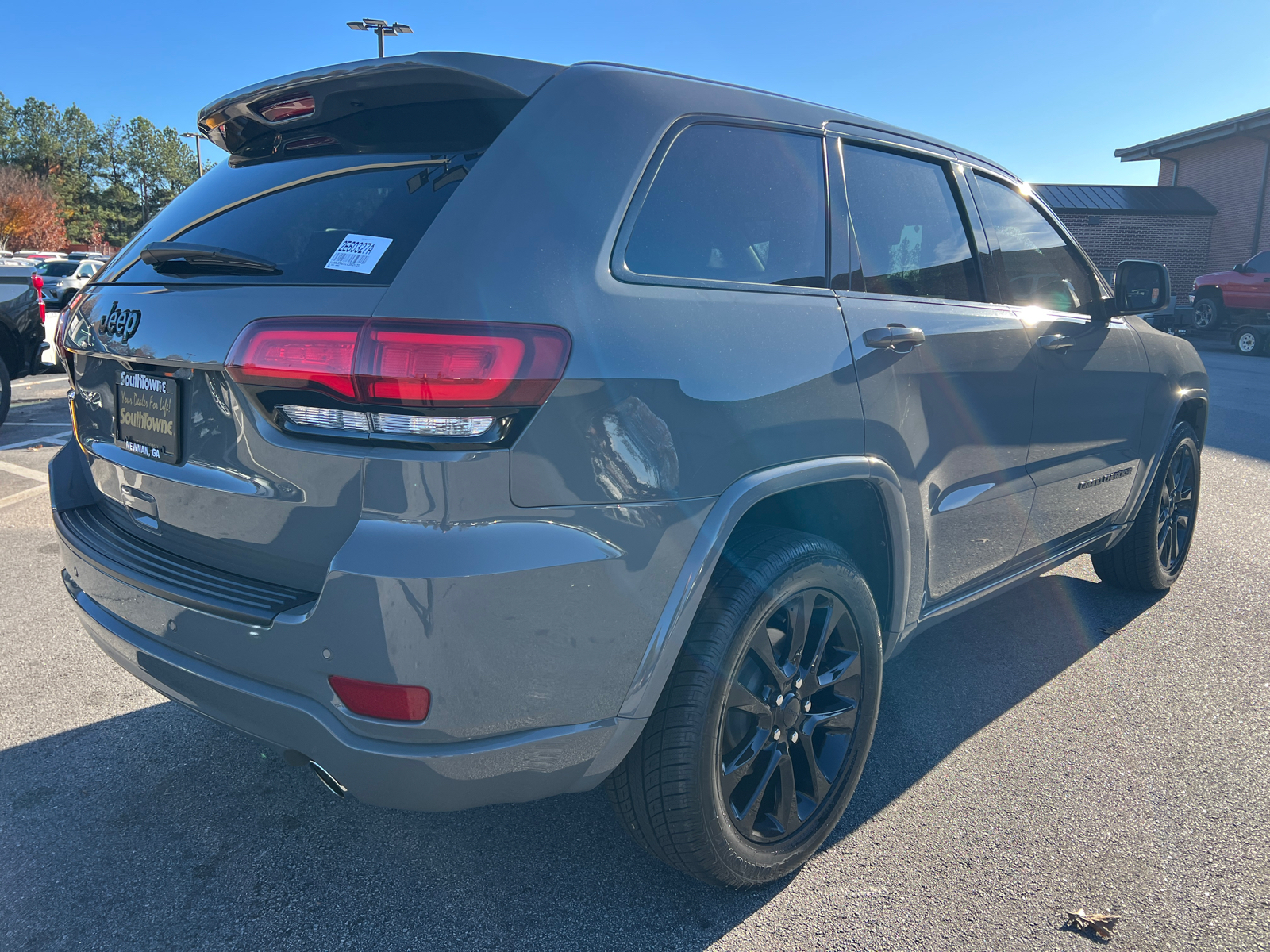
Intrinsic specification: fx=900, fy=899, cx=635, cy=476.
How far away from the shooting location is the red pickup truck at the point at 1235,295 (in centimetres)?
1981

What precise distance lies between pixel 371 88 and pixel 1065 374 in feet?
7.95

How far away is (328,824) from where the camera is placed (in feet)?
7.88

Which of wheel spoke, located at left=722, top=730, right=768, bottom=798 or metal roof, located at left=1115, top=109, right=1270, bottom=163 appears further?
metal roof, located at left=1115, top=109, right=1270, bottom=163

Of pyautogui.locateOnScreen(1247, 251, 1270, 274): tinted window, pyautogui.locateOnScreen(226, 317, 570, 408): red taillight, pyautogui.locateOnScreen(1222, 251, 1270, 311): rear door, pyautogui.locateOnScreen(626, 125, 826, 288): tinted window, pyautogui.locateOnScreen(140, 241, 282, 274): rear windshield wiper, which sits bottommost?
pyautogui.locateOnScreen(226, 317, 570, 408): red taillight

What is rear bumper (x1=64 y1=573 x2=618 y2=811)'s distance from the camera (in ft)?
5.46

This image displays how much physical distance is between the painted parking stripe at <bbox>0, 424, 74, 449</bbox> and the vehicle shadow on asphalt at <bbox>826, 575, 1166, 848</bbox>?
6.68 meters

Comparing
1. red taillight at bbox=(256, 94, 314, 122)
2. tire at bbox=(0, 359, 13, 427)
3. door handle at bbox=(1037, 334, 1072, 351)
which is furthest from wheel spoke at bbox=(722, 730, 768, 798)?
tire at bbox=(0, 359, 13, 427)

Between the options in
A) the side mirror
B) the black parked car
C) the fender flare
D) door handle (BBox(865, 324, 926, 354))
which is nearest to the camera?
the fender flare

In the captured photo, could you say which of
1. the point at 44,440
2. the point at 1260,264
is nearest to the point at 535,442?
the point at 44,440

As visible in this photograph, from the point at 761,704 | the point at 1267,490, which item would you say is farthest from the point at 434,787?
the point at 1267,490

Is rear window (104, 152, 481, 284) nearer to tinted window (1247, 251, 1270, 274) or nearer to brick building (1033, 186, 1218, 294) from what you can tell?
tinted window (1247, 251, 1270, 274)

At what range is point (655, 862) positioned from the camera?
230cm

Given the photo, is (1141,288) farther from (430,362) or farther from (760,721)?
(430,362)

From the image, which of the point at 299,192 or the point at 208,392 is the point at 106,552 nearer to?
the point at 208,392
